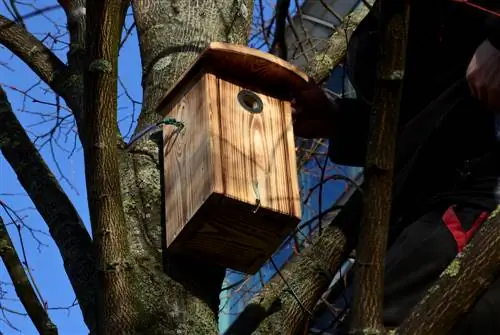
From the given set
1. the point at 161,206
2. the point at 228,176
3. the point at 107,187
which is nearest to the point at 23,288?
the point at 107,187

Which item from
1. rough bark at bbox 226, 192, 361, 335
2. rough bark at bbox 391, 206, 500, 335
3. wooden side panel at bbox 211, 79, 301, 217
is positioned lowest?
rough bark at bbox 391, 206, 500, 335

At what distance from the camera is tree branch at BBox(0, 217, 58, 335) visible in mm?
2178

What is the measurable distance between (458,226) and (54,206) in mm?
1057

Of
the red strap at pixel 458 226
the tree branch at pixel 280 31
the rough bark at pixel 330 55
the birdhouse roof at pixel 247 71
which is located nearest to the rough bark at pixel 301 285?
the red strap at pixel 458 226

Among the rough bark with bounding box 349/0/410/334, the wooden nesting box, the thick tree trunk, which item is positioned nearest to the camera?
the rough bark with bounding box 349/0/410/334

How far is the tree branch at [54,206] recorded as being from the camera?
7.88 ft

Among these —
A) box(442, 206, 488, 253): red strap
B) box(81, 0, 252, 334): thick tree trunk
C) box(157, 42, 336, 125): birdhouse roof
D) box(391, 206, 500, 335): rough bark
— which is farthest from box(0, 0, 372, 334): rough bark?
box(391, 206, 500, 335): rough bark

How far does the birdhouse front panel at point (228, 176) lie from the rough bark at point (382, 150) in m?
0.44

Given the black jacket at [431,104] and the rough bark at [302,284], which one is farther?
the black jacket at [431,104]

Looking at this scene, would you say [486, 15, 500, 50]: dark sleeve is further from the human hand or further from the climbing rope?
the climbing rope

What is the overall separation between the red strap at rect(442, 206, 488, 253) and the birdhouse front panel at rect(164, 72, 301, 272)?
399 millimetres

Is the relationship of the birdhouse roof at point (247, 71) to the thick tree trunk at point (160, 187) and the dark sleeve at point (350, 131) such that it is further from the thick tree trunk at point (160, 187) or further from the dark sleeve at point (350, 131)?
the dark sleeve at point (350, 131)

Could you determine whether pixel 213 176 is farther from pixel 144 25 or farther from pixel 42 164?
pixel 144 25

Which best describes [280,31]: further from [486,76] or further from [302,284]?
[302,284]
